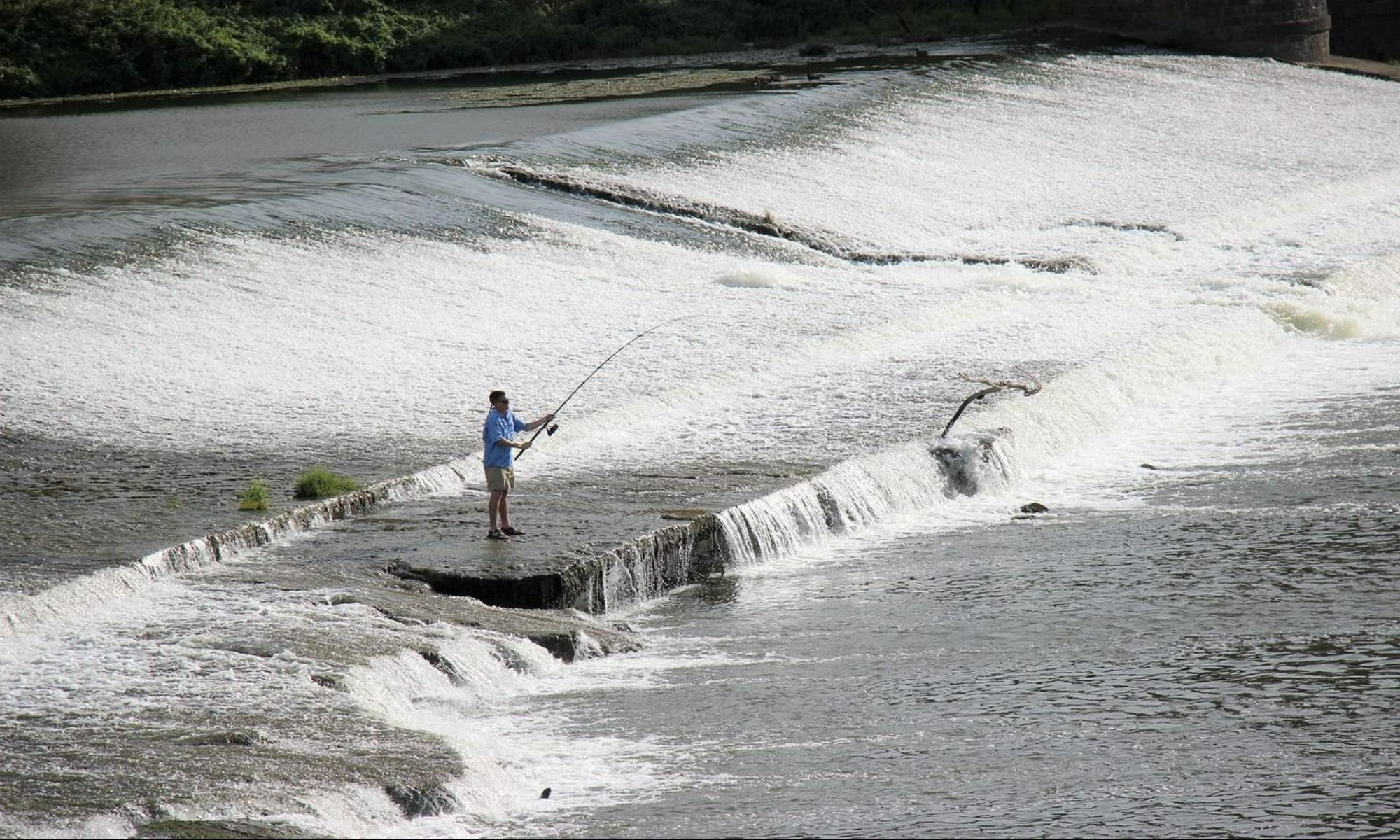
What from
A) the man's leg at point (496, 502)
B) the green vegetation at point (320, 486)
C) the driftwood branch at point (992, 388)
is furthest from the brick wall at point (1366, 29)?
the man's leg at point (496, 502)

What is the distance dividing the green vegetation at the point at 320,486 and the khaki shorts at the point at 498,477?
1.52m

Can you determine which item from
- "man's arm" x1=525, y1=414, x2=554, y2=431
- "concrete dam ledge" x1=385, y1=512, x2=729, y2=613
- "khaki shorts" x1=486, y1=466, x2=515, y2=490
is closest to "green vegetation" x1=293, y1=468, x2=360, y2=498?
"concrete dam ledge" x1=385, y1=512, x2=729, y2=613

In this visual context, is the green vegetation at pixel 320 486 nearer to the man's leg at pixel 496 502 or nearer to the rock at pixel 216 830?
the man's leg at pixel 496 502

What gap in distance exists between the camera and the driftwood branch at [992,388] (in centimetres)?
1512

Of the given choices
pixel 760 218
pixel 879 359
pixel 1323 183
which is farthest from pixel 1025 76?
pixel 879 359

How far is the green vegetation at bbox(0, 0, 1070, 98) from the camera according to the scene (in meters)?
40.5

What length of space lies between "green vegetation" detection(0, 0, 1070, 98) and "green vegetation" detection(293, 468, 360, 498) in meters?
30.1

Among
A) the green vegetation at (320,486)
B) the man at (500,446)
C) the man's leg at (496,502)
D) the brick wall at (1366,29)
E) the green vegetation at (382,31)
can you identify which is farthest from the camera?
the brick wall at (1366,29)

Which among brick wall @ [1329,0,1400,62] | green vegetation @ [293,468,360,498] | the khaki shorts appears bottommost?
green vegetation @ [293,468,360,498]

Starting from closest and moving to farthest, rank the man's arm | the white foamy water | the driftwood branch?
the white foamy water → the man's arm → the driftwood branch

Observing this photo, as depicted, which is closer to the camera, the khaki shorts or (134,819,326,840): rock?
(134,819,326,840): rock

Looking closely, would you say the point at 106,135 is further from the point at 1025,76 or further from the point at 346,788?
the point at 346,788

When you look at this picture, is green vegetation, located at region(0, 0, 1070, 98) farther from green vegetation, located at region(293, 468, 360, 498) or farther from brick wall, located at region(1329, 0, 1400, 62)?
green vegetation, located at region(293, 468, 360, 498)

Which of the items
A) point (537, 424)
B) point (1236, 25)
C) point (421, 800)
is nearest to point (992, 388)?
point (537, 424)
